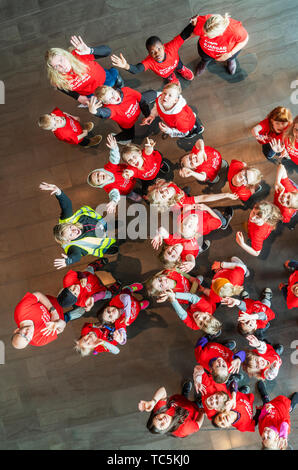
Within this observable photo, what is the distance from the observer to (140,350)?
140 inches

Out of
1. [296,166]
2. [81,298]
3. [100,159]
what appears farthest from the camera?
[100,159]

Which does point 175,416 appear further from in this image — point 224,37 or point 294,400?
point 224,37

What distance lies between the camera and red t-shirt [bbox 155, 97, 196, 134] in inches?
114

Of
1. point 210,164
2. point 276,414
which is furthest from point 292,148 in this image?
point 276,414

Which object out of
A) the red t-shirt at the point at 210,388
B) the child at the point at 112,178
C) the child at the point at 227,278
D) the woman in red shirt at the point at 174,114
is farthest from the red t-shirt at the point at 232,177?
the red t-shirt at the point at 210,388

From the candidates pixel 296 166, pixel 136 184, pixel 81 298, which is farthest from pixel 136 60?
pixel 81 298

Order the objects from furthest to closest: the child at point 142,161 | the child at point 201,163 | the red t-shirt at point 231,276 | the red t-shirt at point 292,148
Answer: the red t-shirt at point 231,276, the child at point 201,163, the child at point 142,161, the red t-shirt at point 292,148

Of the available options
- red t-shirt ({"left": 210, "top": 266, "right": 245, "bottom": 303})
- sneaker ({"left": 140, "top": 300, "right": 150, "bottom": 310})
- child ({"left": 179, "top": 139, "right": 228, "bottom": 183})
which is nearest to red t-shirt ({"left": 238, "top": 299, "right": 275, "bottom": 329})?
red t-shirt ({"left": 210, "top": 266, "right": 245, "bottom": 303})

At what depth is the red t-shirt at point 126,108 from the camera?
117 inches

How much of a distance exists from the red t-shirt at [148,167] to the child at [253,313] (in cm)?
137

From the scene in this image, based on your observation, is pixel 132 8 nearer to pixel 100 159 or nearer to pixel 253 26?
pixel 253 26

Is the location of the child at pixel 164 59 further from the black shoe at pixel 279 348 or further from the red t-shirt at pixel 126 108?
the black shoe at pixel 279 348

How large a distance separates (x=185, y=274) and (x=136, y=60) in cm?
242

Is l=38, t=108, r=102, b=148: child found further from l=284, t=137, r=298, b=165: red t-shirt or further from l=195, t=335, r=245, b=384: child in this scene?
l=195, t=335, r=245, b=384: child
